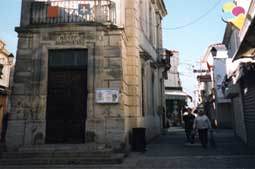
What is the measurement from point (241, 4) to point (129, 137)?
733 centimetres

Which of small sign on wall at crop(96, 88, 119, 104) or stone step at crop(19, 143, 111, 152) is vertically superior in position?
small sign on wall at crop(96, 88, 119, 104)

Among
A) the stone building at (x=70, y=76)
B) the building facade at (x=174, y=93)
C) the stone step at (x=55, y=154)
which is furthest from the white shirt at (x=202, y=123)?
the building facade at (x=174, y=93)

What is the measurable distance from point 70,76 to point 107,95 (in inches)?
68.4

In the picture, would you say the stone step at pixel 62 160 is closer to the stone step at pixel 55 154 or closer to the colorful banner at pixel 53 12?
the stone step at pixel 55 154

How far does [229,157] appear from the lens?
877 cm

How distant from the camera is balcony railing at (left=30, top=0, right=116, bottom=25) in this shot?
10258mm

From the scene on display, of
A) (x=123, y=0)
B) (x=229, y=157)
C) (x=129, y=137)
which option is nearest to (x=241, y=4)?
(x=123, y=0)

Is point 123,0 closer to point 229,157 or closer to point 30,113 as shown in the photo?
point 30,113

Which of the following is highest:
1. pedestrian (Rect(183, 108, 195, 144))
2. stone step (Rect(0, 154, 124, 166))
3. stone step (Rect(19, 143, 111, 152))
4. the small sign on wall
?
the small sign on wall

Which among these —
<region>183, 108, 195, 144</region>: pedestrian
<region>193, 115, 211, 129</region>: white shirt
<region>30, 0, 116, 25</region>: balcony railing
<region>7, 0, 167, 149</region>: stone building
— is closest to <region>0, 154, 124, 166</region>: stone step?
<region>7, 0, 167, 149</region>: stone building

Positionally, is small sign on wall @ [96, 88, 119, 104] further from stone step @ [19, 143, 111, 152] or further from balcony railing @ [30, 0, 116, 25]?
balcony railing @ [30, 0, 116, 25]

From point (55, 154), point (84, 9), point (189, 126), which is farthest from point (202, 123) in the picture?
point (84, 9)

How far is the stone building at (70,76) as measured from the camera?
370 inches

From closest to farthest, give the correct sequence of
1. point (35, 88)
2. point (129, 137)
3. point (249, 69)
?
point (249, 69) → point (35, 88) → point (129, 137)
